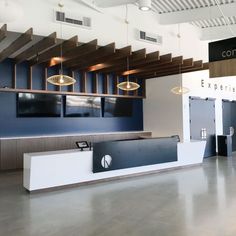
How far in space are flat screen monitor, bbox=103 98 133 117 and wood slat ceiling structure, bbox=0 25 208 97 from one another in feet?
3.17

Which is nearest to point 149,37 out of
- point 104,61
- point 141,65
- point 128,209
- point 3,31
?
point 141,65

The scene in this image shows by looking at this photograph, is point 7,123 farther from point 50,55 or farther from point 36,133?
point 50,55

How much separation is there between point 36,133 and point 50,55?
272 cm

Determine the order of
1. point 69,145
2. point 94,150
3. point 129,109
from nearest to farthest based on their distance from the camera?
point 94,150 → point 69,145 → point 129,109

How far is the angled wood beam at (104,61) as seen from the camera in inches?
280

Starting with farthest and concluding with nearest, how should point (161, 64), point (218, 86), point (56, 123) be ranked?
point (218, 86)
point (56, 123)
point (161, 64)

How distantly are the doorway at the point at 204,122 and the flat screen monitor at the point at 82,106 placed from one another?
3.40m

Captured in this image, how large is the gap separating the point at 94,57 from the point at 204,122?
211 inches

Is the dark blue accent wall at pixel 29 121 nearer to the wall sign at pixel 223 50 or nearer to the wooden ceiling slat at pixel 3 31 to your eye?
the wooden ceiling slat at pixel 3 31

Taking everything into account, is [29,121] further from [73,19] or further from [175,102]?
[175,102]

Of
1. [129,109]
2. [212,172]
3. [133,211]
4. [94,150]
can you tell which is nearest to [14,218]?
[133,211]

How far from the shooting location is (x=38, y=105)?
27.8ft

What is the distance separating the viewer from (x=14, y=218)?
405cm

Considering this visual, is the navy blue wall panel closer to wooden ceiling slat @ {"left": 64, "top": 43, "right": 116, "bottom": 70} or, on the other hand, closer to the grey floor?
wooden ceiling slat @ {"left": 64, "top": 43, "right": 116, "bottom": 70}
